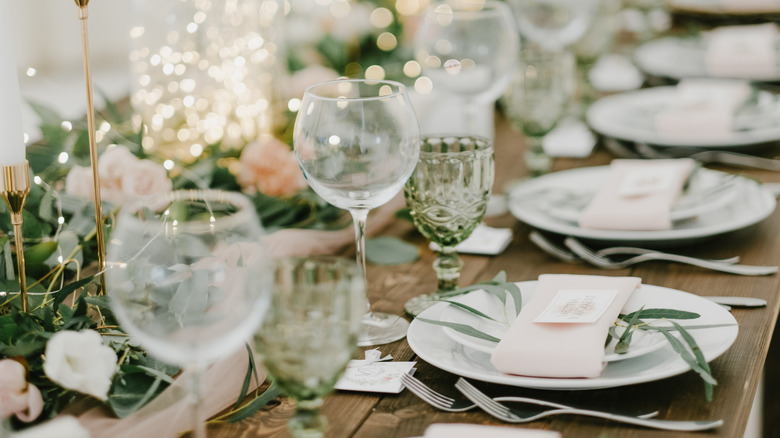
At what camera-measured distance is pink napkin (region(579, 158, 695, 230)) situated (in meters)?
1.22

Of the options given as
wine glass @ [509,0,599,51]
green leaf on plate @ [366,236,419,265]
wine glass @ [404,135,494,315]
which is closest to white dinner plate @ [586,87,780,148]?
wine glass @ [509,0,599,51]

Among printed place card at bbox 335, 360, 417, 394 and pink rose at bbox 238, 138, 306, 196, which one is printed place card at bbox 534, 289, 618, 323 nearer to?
printed place card at bbox 335, 360, 417, 394

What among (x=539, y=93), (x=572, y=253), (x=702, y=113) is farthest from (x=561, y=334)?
(x=702, y=113)

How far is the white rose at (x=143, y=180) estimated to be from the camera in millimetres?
1182

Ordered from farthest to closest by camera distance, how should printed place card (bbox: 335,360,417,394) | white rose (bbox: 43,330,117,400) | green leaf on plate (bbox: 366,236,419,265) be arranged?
green leaf on plate (bbox: 366,236,419,265), printed place card (bbox: 335,360,417,394), white rose (bbox: 43,330,117,400)

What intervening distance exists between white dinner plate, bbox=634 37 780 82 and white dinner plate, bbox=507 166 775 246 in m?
0.81

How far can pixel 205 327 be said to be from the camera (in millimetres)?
648

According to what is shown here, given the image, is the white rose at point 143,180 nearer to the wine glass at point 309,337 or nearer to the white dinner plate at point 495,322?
the white dinner plate at point 495,322

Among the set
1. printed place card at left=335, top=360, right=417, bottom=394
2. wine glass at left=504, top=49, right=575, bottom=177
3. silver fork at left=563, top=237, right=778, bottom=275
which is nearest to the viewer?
printed place card at left=335, top=360, right=417, bottom=394

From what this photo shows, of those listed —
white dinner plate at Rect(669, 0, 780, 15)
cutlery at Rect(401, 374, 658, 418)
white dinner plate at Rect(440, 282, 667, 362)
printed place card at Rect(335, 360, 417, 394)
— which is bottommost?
printed place card at Rect(335, 360, 417, 394)

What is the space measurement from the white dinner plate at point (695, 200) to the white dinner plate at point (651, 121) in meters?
0.24

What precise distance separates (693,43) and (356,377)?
1799mm

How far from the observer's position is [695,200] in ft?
4.27

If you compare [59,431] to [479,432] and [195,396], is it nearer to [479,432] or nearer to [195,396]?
[195,396]
